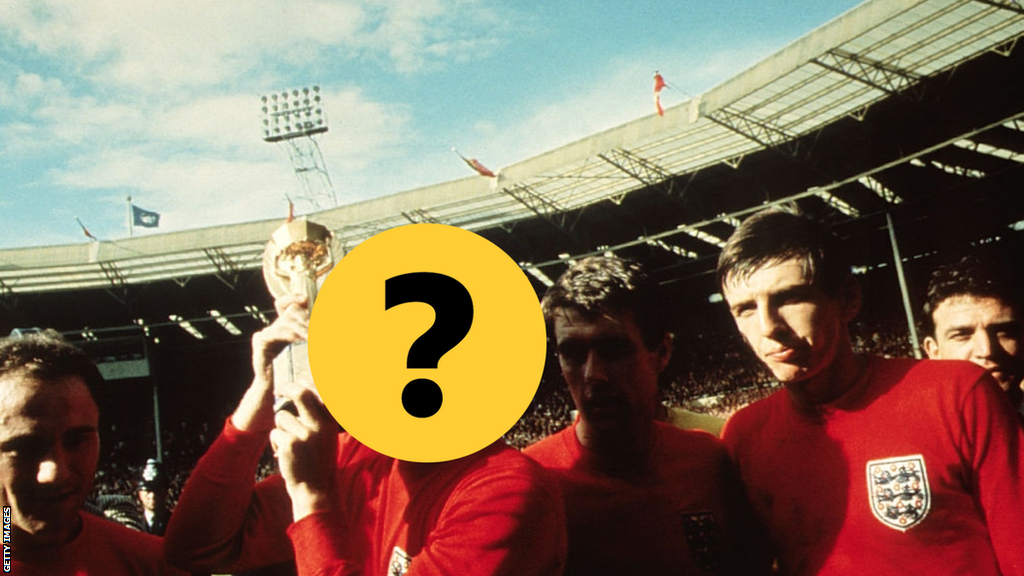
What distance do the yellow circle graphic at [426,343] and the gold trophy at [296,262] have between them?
0.27 m

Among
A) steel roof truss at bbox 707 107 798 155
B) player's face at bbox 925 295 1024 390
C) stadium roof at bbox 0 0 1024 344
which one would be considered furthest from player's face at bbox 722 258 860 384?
steel roof truss at bbox 707 107 798 155

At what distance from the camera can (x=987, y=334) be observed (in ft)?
6.99

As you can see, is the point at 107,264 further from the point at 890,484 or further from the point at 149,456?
the point at 890,484

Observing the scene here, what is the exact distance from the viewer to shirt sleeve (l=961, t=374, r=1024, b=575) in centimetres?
140

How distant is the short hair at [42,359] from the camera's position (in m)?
1.38

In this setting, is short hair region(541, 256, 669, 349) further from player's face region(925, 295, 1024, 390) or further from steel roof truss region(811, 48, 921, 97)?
steel roof truss region(811, 48, 921, 97)

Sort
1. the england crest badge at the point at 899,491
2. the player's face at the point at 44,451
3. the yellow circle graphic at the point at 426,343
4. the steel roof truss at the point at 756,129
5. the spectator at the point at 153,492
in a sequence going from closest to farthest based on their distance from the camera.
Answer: the yellow circle graphic at the point at 426,343 < the player's face at the point at 44,451 < the england crest badge at the point at 899,491 < the spectator at the point at 153,492 < the steel roof truss at the point at 756,129

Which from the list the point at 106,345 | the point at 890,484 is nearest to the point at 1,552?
the point at 890,484

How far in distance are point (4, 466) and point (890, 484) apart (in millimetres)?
1568

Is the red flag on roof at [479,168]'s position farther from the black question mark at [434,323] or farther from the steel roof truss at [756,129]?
the black question mark at [434,323]

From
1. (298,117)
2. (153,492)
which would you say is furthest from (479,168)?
(153,492)

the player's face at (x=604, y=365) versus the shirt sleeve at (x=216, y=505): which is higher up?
the player's face at (x=604, y=365)

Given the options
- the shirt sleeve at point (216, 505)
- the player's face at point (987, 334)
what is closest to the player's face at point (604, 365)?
the shirt sleeve at point (216, 505)

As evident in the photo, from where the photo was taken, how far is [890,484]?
152 centimetres
